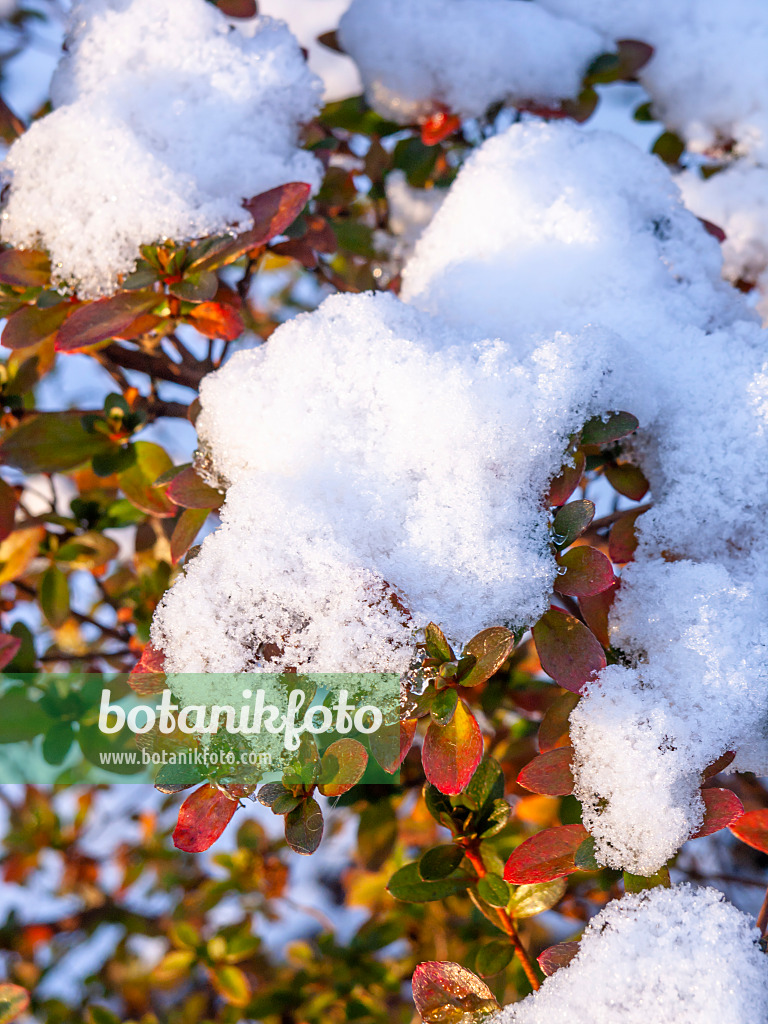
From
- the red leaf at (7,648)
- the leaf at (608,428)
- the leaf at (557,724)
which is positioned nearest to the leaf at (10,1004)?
the red leaf at (7,648)

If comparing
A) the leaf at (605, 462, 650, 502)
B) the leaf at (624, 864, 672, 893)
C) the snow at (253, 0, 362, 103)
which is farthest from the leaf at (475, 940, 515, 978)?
the snow at (253, 0, 362, 103)

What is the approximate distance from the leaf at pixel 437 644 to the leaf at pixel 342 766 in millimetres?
109

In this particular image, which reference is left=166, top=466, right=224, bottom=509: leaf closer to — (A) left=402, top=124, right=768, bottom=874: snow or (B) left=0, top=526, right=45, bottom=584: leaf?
(A) left=402, top=124, right=768, bottom=874: snow

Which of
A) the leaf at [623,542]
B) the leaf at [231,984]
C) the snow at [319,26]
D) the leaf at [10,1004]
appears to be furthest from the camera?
the snow at [319,26]

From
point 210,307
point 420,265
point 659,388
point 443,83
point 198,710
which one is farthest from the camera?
point 443,83

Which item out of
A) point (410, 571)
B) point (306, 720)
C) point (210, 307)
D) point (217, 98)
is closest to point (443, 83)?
point (217, 98)

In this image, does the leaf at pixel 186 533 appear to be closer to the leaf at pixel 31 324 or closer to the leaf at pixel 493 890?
the leaf at pixel 31 324

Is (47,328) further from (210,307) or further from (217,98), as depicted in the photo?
(217,98)

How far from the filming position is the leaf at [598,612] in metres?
0.75

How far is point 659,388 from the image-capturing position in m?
0.80

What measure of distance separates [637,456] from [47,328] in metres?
0.76

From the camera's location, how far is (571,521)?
2.26ft

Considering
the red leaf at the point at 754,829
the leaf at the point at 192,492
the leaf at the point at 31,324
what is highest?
the leaf at the point at 31,324

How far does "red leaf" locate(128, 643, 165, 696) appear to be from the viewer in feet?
2.20
